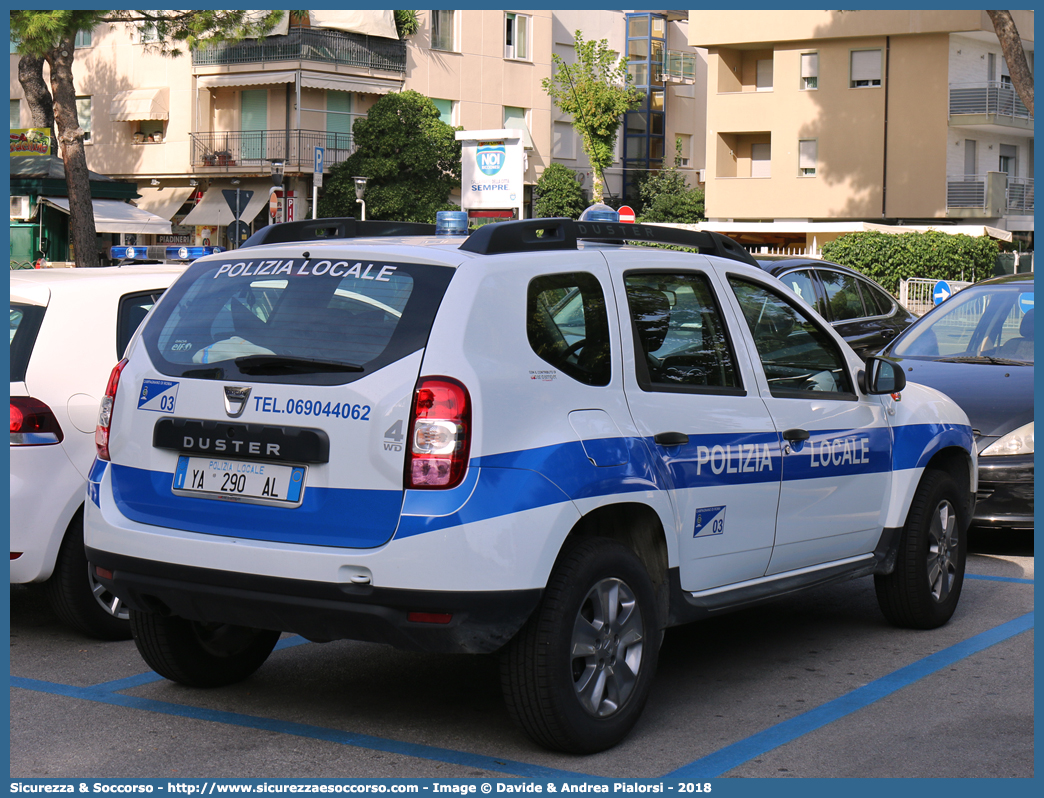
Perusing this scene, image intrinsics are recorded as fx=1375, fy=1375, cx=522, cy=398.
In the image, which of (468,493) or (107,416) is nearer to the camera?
(468,493)

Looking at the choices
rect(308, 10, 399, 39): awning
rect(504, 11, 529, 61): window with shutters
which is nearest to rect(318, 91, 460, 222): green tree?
rect(308, 10, 399, 39): awning

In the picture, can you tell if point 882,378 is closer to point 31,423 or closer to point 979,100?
point 31,423

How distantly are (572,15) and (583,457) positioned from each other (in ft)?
185

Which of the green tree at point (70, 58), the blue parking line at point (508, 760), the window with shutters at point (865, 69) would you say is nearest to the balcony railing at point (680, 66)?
the window with shutters at point (865, 69)

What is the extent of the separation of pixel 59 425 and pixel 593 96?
163ft

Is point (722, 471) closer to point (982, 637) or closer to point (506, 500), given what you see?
point (506, 500)

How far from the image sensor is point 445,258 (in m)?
4.65

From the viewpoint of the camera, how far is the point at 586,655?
4.68 metres

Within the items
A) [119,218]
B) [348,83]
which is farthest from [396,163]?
[119,218]

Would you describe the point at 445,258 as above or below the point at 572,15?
below

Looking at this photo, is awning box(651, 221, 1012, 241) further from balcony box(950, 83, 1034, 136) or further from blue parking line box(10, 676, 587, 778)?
blue parking line box(10, 676, 587, 778)

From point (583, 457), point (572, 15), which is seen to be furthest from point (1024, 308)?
point (572, 15)

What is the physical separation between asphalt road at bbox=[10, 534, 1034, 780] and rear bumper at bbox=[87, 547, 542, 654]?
476 mm

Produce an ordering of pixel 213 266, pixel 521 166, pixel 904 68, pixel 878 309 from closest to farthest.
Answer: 1. pixel 213 266
2. pixel 878 309
3. pixel 521 166
4. pixel 904 68
